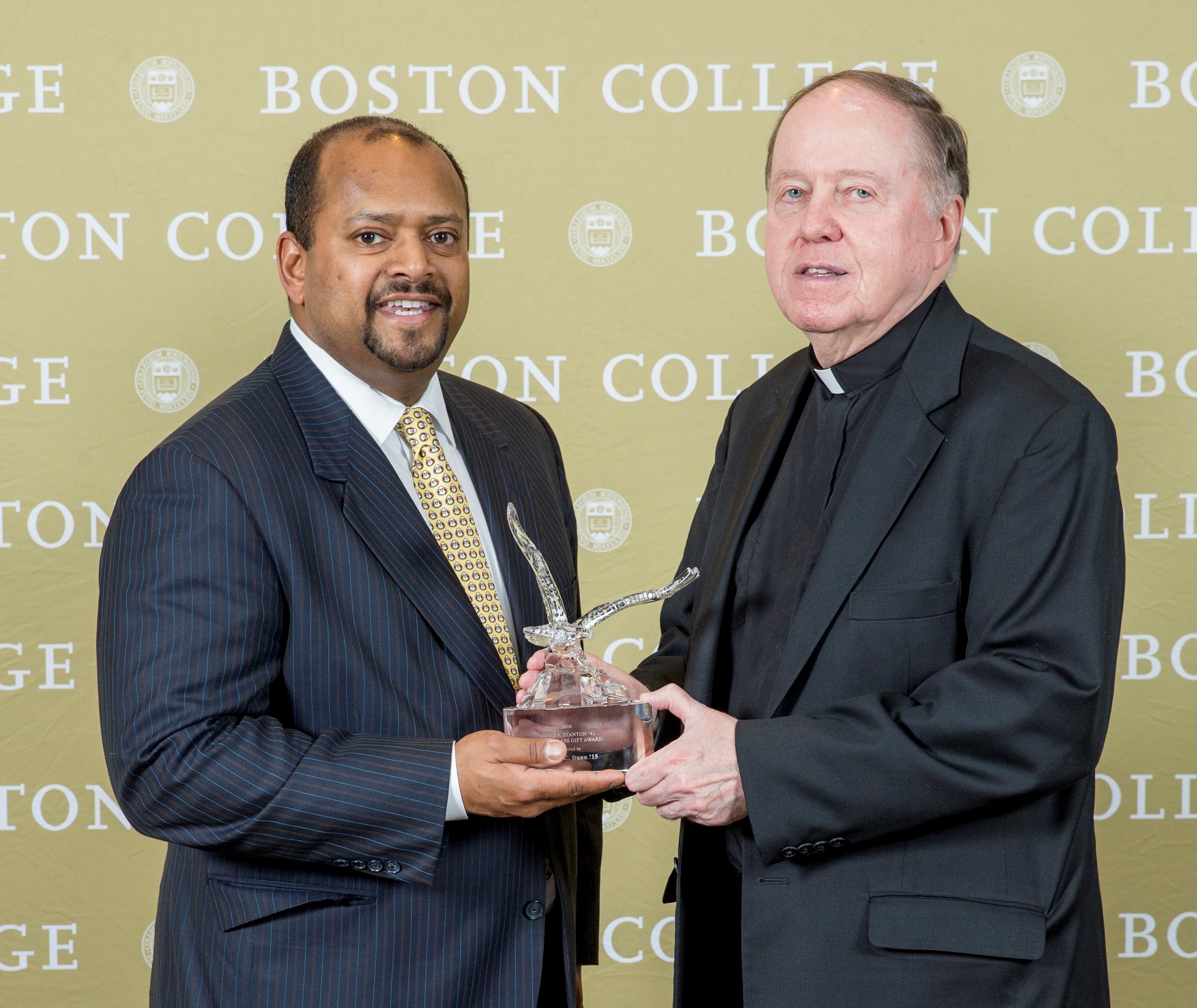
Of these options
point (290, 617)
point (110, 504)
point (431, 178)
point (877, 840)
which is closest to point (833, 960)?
point (877, 840)

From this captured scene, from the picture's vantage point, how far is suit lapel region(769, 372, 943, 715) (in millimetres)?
1874

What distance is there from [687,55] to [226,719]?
2056 millimetres

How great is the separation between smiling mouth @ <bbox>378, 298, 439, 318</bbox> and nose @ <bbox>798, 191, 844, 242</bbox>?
625 mm

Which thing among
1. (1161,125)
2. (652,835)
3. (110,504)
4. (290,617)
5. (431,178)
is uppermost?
(1161,125)

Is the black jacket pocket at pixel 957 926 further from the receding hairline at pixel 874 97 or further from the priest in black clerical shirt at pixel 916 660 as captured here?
the receding hairline at pixel 874 97

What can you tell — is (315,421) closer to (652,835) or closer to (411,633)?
(411,633)

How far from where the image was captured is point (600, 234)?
10.5 ft

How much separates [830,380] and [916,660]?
0.53m

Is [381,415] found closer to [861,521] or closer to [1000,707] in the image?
[861,521]

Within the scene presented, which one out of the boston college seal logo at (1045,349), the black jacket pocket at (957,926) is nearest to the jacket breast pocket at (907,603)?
the black jacket pocket at (957,926)

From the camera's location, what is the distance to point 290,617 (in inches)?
77.0

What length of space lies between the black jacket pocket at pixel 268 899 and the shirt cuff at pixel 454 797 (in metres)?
0.20

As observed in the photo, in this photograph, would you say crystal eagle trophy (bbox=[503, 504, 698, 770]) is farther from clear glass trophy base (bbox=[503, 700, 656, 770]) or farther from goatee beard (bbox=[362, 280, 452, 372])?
goatee beard (bbox=[362, 280, 452, 372])

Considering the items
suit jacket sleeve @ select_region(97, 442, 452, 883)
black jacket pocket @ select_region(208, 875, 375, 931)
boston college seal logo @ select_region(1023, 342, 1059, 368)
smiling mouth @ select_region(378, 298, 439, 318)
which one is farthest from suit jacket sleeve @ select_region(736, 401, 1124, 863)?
boston college seal logo @ select_region(1023, 342, 1059, 368)
